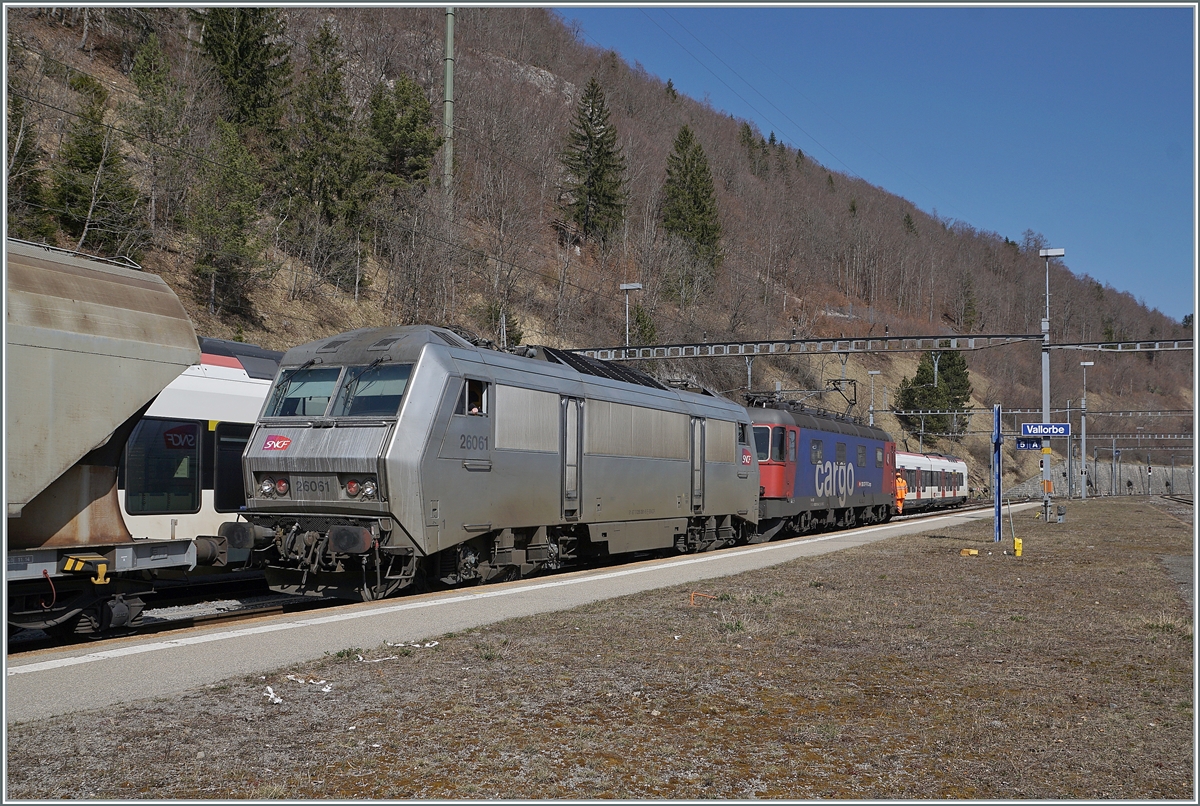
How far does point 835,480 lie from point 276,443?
67.1 feet

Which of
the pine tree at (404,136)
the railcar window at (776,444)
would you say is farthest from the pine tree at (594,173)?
the railcar window at (776,444)

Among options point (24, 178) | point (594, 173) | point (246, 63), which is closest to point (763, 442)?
point (24, 178)

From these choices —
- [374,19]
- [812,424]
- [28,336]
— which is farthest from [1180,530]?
[374,19]

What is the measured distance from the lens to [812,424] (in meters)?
27.7

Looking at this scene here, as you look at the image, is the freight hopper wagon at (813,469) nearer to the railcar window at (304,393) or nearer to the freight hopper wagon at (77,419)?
the railcar window at (304,393)

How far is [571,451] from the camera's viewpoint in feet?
49.9

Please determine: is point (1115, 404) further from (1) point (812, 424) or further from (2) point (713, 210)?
(1) point (812, 424)

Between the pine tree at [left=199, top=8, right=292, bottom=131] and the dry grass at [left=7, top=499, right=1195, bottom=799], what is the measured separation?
4257 cm

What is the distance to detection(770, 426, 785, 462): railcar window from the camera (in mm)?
25484

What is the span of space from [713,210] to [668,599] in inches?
2709

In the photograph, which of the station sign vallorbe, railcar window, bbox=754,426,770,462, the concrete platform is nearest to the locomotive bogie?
the station sign vallorbe

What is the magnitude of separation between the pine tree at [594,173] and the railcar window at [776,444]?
4707 cm

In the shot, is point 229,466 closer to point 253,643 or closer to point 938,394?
point 253,643

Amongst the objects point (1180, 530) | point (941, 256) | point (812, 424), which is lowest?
point (1180, 530)
